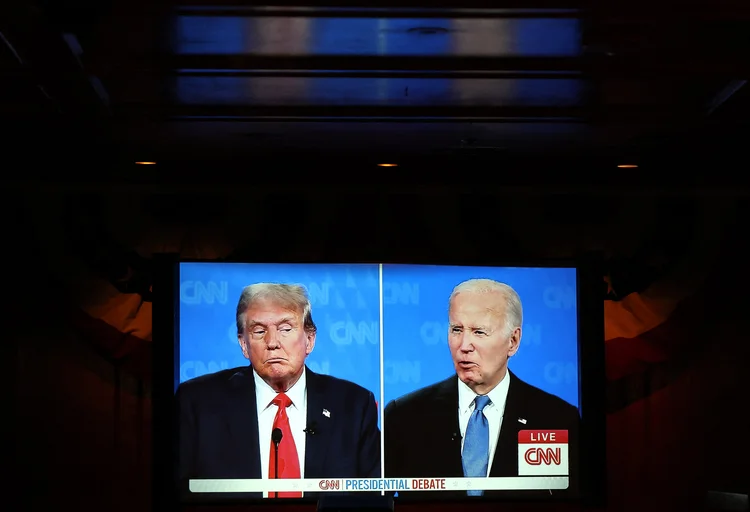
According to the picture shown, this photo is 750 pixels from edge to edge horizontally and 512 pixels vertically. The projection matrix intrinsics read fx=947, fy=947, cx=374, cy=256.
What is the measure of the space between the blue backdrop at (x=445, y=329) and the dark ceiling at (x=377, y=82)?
0.77 metres

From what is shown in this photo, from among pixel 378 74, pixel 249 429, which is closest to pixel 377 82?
pixel 378 74

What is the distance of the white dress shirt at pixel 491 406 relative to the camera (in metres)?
5.43

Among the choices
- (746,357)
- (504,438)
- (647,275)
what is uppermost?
(647,275)

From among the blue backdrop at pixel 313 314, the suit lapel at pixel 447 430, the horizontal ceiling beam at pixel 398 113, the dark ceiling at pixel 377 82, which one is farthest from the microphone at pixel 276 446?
the horizontal ceiling beam at pixel 398 113

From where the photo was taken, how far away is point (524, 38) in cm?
382

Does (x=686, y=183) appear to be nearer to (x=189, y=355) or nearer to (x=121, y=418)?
(x=189, y=355)

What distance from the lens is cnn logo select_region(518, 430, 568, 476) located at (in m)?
5.40

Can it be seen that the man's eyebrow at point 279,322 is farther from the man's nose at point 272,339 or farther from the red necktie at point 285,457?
the red necktie at point 285,457

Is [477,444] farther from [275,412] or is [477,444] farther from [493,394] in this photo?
[275,412]

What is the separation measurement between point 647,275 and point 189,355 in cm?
278

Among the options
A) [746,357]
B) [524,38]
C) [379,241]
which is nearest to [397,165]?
[379,241]

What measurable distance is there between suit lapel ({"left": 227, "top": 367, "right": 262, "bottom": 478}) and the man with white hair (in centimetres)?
75

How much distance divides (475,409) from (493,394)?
14cm

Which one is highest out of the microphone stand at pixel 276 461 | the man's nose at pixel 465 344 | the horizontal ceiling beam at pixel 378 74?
the horizontal ceiling beam at pixel 378 74
